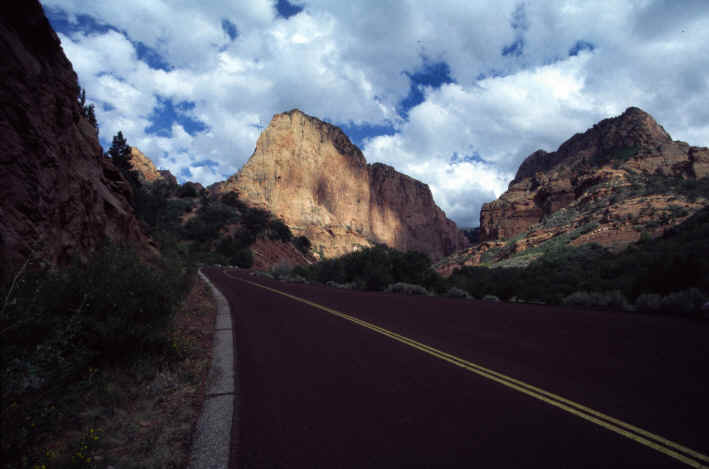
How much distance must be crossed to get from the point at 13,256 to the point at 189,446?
3854 millimetres

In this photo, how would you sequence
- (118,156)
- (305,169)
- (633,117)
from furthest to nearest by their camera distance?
(305,169), (633,117), (118,156)

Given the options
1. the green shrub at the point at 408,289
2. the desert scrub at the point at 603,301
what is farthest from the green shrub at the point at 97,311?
the green shrub at the point at 408,289

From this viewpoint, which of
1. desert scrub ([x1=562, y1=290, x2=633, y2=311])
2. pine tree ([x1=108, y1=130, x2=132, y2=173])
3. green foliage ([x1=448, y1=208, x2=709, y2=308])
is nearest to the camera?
desert scrub ([x1=562, y1=290, x2=633, y2=311])

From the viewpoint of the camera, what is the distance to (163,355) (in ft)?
15.5

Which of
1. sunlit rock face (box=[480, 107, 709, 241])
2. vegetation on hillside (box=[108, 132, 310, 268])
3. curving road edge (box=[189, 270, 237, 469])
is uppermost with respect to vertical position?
sunlit rock face (box=[480, 107, 709, 241])

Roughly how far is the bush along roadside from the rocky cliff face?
89 cm

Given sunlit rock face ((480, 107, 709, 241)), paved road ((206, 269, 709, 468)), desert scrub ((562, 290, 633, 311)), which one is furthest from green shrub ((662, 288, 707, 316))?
sunlit rock face ((480, 107, 709, 241))

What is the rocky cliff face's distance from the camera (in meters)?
5.21

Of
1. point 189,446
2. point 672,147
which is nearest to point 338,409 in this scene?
point 189,446

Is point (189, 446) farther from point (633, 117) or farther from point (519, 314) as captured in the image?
point (633, 117)

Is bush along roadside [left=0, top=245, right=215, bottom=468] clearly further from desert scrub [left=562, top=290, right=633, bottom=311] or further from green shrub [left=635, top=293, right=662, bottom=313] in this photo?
desert scrub [left=562, top=290, right=633, bottom=311]

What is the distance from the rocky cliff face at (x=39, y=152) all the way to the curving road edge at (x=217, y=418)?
2674 mm

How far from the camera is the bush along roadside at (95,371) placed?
7.50 feet

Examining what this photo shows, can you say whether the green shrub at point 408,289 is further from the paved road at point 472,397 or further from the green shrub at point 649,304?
the paved road at point 472,397
